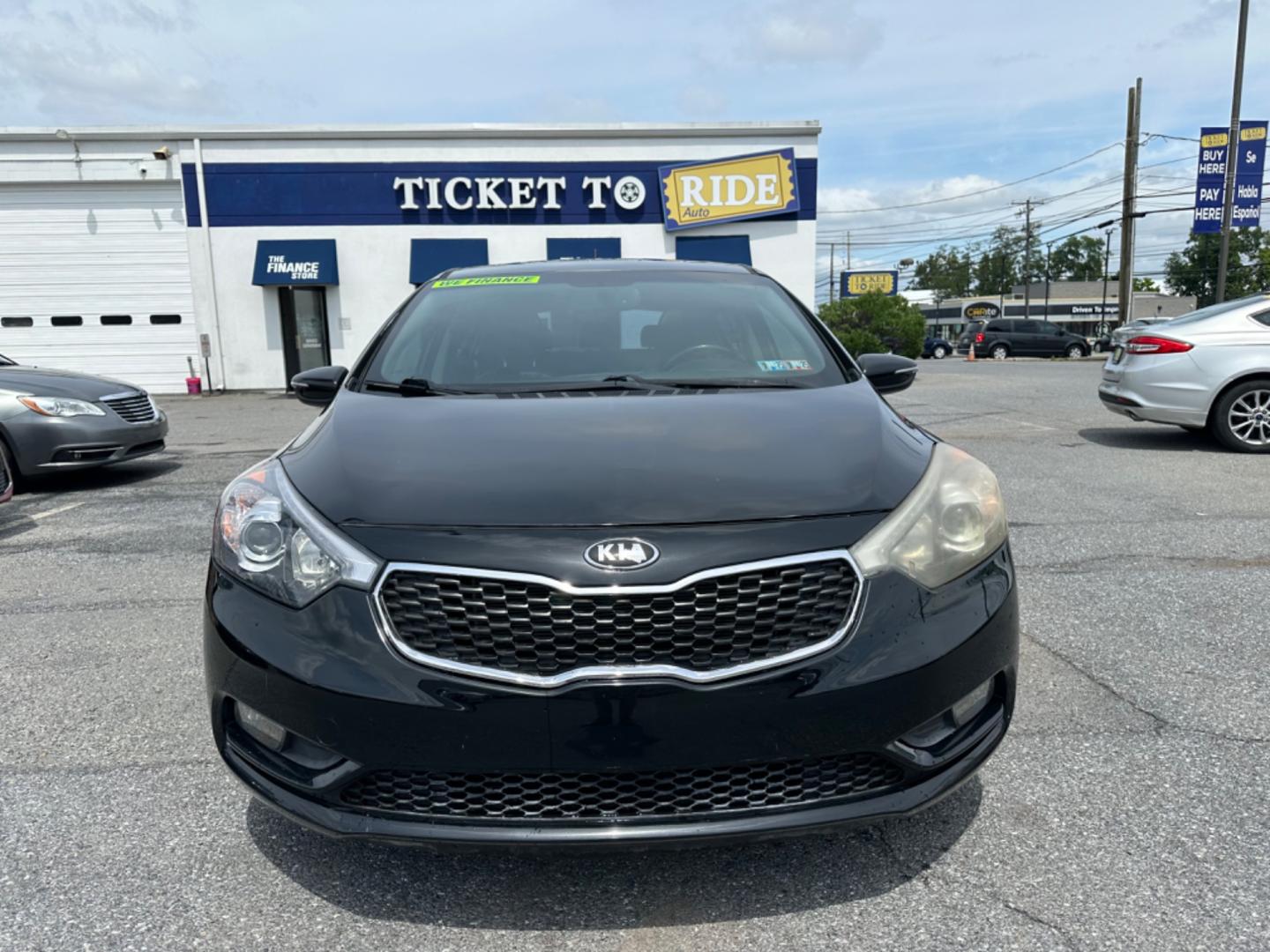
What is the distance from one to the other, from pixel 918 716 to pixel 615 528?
739 mm

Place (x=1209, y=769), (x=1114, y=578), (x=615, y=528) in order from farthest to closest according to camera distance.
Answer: (x=1114, y=578) < (x=1209, y=769) < (x=615, y=528)

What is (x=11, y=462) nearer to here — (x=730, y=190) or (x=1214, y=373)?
(x=1214, y=373)

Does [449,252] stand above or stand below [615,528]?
above

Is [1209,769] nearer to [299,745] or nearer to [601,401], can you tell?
[601,401]

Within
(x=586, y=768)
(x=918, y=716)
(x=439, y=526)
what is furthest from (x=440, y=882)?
(x=918, y=716)

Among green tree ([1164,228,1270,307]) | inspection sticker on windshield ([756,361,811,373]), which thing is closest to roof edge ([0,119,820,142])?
inspection sticker on windshield ([756,361,811,373])

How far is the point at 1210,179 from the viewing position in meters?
25.3

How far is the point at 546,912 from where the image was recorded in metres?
2.02

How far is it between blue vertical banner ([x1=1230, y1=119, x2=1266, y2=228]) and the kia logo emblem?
28862 millimetres

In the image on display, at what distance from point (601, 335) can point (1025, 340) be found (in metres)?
38.4

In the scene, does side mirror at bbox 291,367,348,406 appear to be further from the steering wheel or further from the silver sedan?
the silver sedan

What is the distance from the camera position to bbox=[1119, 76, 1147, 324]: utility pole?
101ft

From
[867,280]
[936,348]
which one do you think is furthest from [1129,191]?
[867,280]

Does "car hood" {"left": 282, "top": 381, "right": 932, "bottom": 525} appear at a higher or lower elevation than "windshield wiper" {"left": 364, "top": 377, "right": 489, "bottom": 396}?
lower
